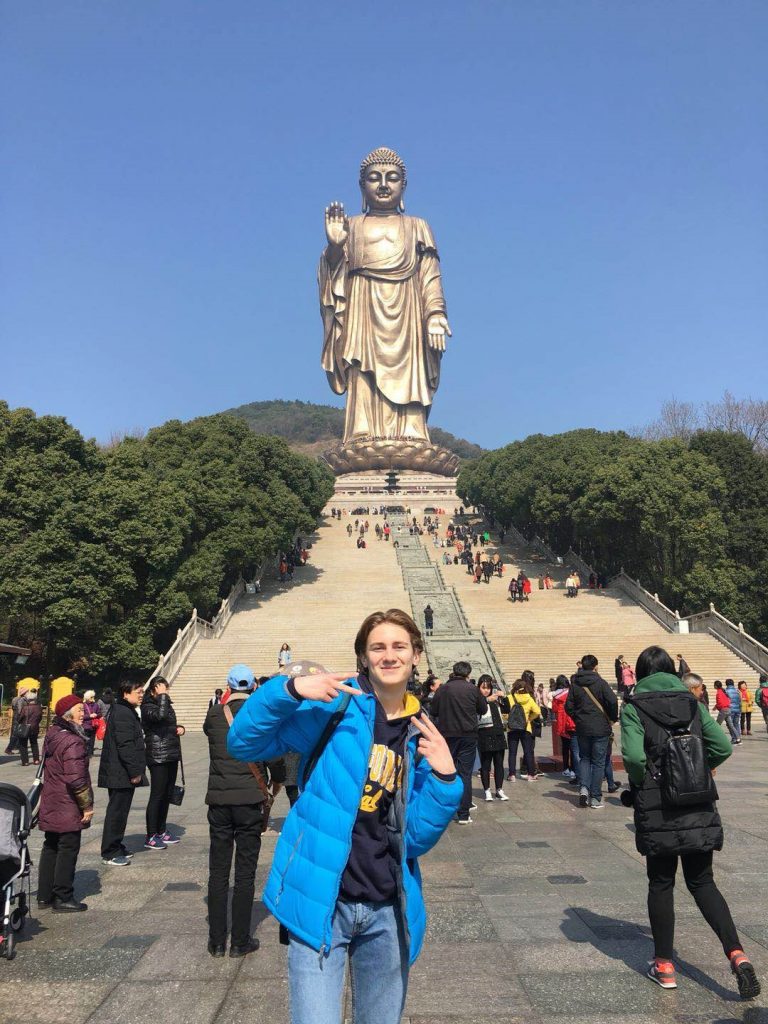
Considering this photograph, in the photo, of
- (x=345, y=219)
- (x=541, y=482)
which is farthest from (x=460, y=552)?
(x=345, y=219)

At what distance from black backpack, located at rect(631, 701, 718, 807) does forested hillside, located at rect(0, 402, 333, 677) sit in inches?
737

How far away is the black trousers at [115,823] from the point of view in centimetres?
648

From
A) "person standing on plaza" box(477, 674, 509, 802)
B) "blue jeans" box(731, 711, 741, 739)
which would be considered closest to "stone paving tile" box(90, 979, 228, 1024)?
"person standing on plaza" box(477, 674, 509, 802)

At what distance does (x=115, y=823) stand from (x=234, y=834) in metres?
2.17

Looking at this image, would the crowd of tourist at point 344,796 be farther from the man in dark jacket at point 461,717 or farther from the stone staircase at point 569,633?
the stone staircase at point 569,633

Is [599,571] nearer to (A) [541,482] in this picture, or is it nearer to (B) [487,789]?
(A) [541,482]

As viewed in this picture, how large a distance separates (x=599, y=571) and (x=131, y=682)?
31450 mm

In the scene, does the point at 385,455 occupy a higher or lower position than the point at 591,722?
higher

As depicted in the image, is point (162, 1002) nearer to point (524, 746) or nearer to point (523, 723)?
point (523, 723)

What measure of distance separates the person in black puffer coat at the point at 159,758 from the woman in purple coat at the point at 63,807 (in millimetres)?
1327

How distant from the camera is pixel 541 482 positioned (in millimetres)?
37594

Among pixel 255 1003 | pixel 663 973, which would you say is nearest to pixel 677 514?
pixel 663 973

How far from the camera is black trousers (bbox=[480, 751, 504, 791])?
30.2 feet

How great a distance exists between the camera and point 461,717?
7801 mm
